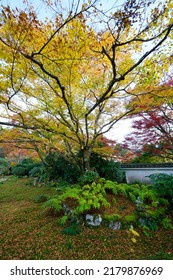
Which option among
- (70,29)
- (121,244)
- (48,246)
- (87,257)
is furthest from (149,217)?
(70,29)

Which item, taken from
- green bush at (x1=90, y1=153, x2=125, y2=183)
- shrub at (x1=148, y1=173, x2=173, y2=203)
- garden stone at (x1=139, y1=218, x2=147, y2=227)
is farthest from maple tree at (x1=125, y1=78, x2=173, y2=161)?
garden stone at (x1=139, y1=218, x2=147, y2=227)

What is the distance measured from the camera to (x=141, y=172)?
1020 centimetres

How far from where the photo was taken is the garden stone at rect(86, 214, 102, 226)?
430cm

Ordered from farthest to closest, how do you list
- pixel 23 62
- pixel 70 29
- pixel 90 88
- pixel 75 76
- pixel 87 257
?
1. pixel 90 88
2. pixel 75 76
3. pixel 23 62
4. pixel 70 29
5. pixel 87 257

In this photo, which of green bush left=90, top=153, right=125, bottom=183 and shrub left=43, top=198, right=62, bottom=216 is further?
green bush left=90, top=153, right=125, bottom=183

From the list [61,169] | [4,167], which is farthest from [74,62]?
[4,167]

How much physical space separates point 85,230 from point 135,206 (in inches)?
71.9

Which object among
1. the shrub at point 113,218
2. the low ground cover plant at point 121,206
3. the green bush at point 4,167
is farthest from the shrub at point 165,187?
the green bush at point 4,167

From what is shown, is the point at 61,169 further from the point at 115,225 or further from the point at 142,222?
the point at 142,222

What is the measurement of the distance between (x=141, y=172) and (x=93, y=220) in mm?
6761

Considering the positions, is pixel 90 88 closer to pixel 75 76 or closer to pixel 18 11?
pixel 75 76

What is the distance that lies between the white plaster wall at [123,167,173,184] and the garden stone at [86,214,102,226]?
19.7 ft

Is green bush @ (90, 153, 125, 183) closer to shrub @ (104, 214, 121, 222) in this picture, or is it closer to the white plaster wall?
the white plaster wall

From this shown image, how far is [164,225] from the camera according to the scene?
4.25 m
